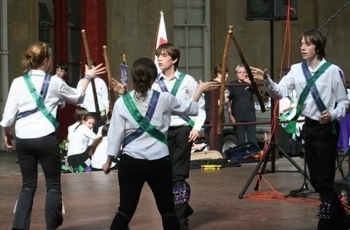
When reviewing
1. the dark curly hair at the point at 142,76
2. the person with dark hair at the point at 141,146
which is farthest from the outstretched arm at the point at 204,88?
the dark curly hair at the point at 142,76

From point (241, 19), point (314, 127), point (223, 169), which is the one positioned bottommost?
point (223, 169)

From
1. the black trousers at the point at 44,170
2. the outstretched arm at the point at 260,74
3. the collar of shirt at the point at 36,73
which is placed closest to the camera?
the black trousers at the point at 44,170

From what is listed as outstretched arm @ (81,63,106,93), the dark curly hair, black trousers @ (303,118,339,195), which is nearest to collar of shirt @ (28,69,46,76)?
outstretched arm @ (81,63,106,93)

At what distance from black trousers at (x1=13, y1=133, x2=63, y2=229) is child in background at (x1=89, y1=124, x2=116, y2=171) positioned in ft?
19.7

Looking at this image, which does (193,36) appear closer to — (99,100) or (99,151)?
(99,100)

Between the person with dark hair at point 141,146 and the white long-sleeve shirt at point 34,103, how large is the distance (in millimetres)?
1058

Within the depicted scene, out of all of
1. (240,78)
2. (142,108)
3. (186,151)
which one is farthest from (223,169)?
(142,108)

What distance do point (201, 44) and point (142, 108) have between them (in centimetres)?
1422

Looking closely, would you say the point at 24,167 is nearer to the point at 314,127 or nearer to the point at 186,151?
the point at 186,151

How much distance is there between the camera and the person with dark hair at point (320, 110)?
1007 cm

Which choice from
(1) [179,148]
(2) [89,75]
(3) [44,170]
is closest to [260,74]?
(1) [179,148]

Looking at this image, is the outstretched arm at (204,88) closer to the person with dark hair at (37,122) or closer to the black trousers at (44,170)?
the person with dark hair at (37,122)

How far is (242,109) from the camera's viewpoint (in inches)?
752

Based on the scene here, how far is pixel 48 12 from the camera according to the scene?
845 inches
